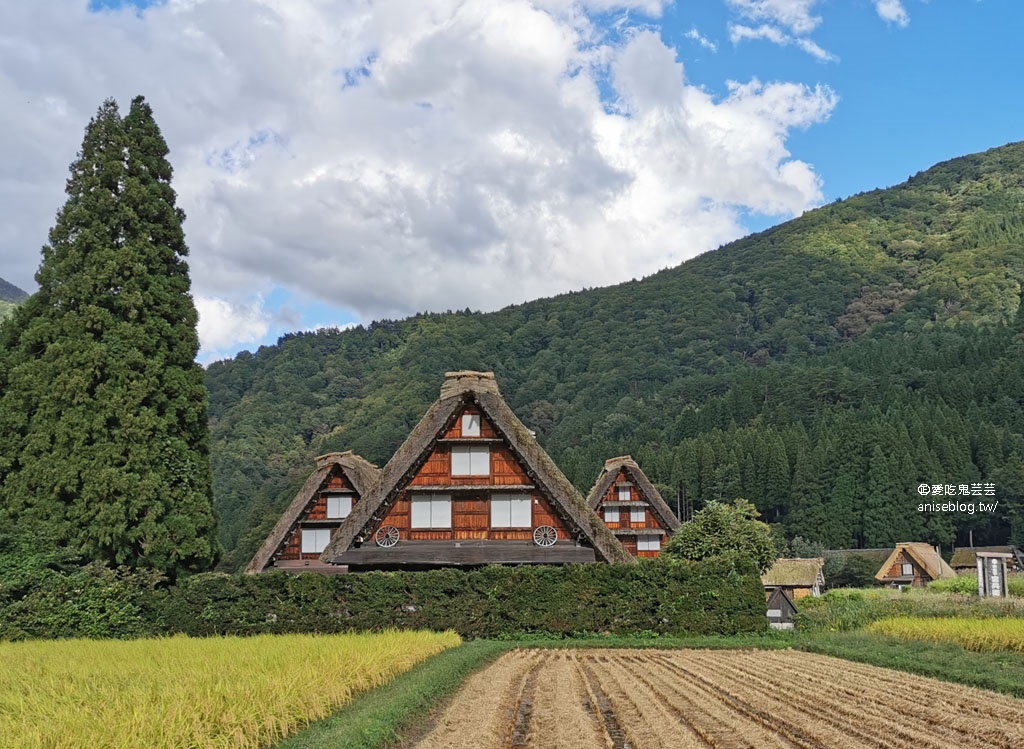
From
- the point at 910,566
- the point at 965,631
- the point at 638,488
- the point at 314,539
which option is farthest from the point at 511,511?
the point at 910,566

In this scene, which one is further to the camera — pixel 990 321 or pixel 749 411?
pixel 990 321

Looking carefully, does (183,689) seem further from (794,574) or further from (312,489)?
(794,574)

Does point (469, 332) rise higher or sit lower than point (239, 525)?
higher

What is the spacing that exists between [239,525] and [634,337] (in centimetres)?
10395

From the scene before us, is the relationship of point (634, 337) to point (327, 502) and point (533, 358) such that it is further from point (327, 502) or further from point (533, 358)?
point (327, 502)

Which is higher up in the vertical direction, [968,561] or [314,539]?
[314,539]

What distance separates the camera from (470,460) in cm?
3095

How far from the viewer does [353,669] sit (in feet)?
47.3

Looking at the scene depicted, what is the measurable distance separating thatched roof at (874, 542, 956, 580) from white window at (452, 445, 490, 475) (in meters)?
63.5

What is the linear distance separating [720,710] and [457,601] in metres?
14.4

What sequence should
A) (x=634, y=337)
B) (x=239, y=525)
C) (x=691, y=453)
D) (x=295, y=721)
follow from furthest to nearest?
(x=634, y=337), (x=691, y=453), (x=239, y=525), (x=295, y=721)

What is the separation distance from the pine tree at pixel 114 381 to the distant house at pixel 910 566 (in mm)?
70607

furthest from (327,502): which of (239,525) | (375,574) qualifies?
(239,525)

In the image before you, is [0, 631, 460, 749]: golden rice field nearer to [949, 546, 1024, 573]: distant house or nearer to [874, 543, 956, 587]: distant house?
[874, 543, 956, 587]: distant house
